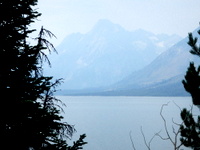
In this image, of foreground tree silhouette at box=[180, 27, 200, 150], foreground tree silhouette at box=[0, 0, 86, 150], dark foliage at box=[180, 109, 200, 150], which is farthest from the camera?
dark foliage at box=[180, 109, 200, 150]

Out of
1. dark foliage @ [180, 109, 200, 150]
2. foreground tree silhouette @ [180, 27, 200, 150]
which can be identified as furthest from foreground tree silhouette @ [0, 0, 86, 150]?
dark foliage @ [180, 109, 200, 150]

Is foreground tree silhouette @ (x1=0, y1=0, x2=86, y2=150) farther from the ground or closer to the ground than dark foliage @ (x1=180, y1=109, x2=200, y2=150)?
farther from the ground

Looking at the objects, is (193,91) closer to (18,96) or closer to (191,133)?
(191,133)

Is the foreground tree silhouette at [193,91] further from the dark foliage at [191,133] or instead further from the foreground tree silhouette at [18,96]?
the foreground tree silhouette at [18,96]

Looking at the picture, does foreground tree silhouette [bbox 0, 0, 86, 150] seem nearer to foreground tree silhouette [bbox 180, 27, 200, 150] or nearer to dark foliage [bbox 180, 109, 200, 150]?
foreground tree silhouette [bbox 180, 27, 200, 150]

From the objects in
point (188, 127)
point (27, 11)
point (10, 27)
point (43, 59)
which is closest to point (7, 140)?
point (10, 27)

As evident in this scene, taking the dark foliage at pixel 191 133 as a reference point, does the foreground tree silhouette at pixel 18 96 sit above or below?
above

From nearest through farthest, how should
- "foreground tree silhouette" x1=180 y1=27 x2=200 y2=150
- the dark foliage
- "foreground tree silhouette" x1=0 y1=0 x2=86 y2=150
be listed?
"foreground tree silhouette" x1=0 y1=0 x2=86 y2=150 < "foreground tree silhouette" x1=180 y1=27 x2=200 y2=150 < the dark foliage

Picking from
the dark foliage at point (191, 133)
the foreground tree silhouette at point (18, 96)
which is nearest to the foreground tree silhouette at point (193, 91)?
the dark foliage at point (191, 133)

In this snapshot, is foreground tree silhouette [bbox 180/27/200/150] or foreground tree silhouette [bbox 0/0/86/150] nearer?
foreground tree silhouette [bbox 0/0/86/150]

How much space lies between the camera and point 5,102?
3744 millimetres

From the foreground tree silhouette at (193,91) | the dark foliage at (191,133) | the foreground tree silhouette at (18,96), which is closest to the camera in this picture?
the foreground tree silhouette at (18,96)

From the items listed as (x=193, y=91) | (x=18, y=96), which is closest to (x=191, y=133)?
(x=193, y=91)

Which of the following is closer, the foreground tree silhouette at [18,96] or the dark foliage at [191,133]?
the foreground tree silhouette at [18,96]
